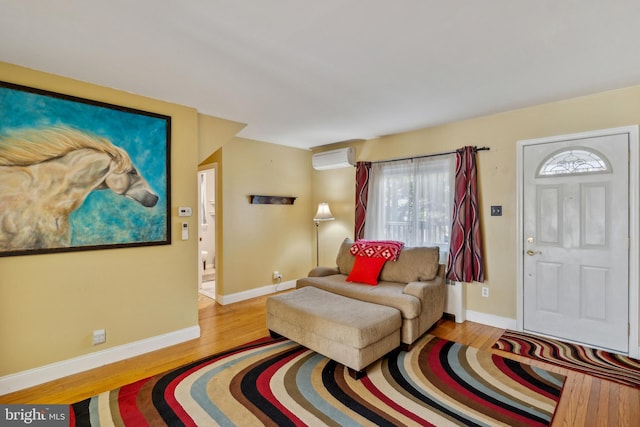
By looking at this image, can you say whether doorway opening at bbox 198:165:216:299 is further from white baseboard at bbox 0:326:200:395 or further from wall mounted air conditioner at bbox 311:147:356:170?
white baseboard at bbox 0:326:200:395

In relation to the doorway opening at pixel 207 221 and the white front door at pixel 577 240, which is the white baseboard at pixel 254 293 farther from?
the white front door at pixel 577 240

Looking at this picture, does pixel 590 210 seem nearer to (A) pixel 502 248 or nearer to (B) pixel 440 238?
(A) pixel 502 248

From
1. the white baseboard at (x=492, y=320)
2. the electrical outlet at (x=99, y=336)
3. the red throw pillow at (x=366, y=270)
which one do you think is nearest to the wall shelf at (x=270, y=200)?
the red throw pillow at (x=366, y=270)

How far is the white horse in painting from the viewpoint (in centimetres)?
225

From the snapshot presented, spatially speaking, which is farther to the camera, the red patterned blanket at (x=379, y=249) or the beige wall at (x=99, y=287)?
the red patterned blanket at (x=379, y=249)

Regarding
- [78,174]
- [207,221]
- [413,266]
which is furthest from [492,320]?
[207,221]

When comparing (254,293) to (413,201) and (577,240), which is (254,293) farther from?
(577,240)

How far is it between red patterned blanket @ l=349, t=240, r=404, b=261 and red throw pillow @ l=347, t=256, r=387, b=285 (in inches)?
2.7

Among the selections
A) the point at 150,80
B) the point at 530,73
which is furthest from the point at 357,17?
the point at 150,80

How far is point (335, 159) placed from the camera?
185 inches

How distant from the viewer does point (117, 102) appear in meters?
2.74

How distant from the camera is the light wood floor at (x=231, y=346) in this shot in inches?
78.7

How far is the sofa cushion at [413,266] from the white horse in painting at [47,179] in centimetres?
294

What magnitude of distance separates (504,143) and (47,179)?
170 inches
